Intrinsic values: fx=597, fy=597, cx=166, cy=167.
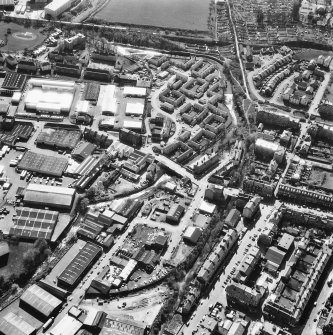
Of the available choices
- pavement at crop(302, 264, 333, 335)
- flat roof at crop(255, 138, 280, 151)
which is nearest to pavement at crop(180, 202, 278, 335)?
pavement at crop(302, 264, 333, 335)

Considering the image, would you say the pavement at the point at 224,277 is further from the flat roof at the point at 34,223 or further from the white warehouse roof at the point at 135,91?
the white warehouse roof at the point at 135,91

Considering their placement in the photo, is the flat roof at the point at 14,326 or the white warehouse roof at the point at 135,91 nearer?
the flat roof at the point at 14,326

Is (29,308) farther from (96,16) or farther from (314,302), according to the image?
(96,16)

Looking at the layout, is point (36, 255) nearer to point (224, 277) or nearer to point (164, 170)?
point (224, 277)

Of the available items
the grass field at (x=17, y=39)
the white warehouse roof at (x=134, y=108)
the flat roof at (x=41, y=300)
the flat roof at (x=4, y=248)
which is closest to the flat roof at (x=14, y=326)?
the flat roof at (x=41, y=300)

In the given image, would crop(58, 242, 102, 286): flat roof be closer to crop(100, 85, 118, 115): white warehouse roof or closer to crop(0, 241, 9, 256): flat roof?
crop(0, 241, 9, 256): flat roof

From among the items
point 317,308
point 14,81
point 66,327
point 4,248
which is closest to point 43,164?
point 4,248

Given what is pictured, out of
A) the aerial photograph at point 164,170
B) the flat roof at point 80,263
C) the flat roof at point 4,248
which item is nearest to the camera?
the aerial photograph at point 164,170
